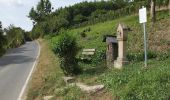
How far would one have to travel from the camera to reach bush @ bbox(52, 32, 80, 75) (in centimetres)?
1938

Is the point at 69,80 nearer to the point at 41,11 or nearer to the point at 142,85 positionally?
the point at 142,85

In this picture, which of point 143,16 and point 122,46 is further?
point 122,46

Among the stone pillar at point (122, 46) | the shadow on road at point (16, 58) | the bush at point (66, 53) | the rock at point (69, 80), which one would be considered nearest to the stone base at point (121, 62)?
the stone pillar at point (122, 46)

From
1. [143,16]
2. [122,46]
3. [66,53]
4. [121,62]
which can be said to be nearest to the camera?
[143,16]

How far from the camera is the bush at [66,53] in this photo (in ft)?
63.6

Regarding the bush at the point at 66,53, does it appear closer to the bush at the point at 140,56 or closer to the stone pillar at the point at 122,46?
the stone pillar at the point at 122,46

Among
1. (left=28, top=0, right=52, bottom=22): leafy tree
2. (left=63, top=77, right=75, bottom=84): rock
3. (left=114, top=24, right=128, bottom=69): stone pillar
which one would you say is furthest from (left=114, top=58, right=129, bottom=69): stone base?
(left=28, top=0, right=52, bottom=22): leafy tree

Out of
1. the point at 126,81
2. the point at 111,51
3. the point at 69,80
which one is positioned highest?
the point at 111,51

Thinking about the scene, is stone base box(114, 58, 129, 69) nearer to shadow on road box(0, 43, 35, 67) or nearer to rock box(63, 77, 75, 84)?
rock box(63, 77, 75, 84)

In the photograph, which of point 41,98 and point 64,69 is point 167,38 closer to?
point 64,69

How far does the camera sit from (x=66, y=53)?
1972 cm

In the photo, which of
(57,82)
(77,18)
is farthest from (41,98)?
(77,18)

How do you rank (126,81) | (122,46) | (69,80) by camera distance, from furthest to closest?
1. (122,46)
2. (69,80)
3. (126,81)

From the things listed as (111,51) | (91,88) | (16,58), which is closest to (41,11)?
(16,58)
